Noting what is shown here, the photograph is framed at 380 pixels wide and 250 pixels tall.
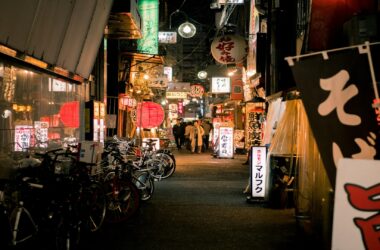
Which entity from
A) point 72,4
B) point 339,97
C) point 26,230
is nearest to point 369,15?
point 339,97

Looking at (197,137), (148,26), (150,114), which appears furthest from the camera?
(197,137)

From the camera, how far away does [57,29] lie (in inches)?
462

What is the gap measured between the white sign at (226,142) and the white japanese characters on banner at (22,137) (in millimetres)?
16983

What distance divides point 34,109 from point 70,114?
3118mm

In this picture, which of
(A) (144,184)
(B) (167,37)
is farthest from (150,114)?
(B) (167,37)

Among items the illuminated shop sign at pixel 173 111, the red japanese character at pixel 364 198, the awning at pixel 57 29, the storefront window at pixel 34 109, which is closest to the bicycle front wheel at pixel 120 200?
the storefront window at pixel 34 109

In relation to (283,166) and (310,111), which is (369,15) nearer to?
(310,111)

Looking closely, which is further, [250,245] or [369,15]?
[250,245]

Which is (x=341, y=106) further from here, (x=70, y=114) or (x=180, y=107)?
(x=180, y=107)

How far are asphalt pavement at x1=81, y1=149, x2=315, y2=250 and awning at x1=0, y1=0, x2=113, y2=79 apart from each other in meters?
4.41

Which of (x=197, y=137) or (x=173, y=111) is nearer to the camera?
(x=197, y=137)

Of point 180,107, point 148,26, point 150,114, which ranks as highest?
point 148,26

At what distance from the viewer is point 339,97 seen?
4.75 m

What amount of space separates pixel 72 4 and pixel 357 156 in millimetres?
9490
